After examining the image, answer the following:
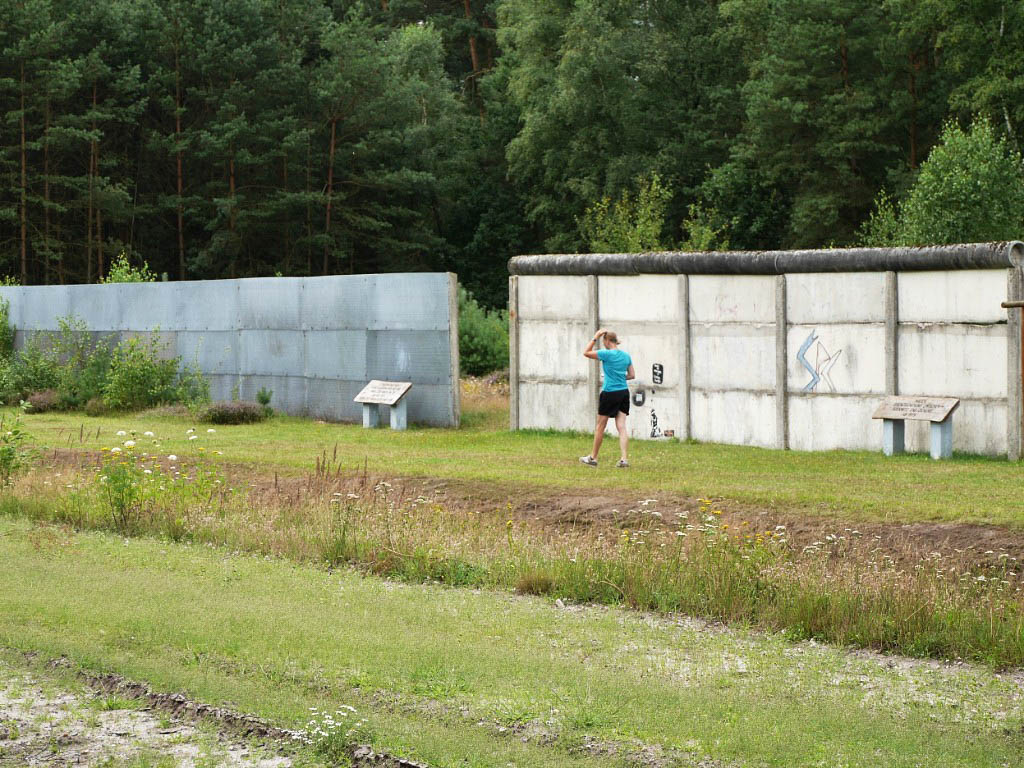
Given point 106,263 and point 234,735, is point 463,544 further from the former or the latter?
point 106,263

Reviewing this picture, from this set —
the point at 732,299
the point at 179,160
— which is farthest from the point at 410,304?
the point at 179,160

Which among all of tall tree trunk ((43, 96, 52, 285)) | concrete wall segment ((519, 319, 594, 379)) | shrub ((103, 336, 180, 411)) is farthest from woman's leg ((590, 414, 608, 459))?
tall tree trunk ((43, 96, 52, 285))

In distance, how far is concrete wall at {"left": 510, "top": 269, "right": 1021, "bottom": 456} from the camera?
16.5 metres

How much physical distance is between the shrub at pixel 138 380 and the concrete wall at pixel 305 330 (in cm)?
56

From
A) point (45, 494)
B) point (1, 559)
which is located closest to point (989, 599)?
point (1, 559)

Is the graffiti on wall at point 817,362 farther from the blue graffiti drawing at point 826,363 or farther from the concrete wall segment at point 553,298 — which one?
the concrete wall segment at point 553,298

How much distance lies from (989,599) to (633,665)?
2.56 m

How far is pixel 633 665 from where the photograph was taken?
7.71 m

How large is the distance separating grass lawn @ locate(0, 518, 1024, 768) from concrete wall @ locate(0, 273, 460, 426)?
11.7 meters

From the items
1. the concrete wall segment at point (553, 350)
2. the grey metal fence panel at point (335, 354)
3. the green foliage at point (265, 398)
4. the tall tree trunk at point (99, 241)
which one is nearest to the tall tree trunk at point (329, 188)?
the tall tree trunk at point (99, 241)

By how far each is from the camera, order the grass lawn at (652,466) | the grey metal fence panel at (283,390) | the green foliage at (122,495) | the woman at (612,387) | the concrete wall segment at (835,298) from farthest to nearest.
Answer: the grey metal fence panel at (283,390) < the concrete wall segment at (835,298) < the woman at (612,387) < the grass lawn at (652,466) < the green foliage at (122,495)

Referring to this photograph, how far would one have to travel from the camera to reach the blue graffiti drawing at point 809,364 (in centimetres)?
1789

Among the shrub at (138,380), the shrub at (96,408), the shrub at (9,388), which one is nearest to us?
the shrub at (96,408)

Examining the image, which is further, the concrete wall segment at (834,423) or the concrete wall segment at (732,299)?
the concrete wall segment at (732,299)
